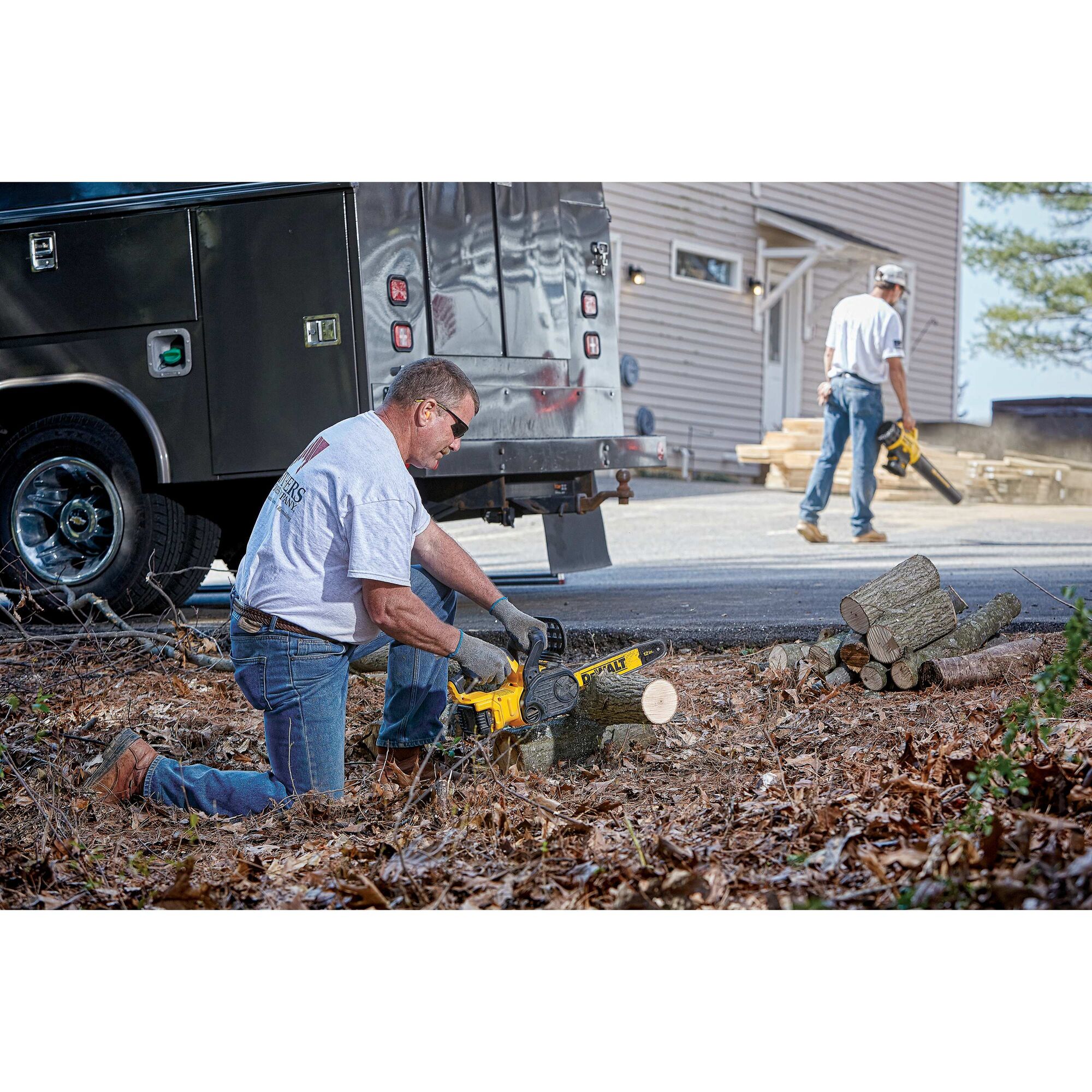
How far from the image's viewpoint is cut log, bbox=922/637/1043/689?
482 cm

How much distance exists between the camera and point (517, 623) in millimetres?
4211

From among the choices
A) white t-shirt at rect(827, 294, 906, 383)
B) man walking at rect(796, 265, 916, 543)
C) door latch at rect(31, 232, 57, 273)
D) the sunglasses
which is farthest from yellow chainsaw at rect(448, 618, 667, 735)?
white t-shirt at rect(827, 294, 906, 383)

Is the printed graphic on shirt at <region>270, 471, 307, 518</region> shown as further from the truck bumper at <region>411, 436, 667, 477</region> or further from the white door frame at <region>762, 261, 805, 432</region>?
the white door frame at <region>762, 261, 805, 432</region>

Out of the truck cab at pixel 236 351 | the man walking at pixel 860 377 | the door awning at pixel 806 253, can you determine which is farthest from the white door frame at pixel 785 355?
the truck cab at pixel 236 351

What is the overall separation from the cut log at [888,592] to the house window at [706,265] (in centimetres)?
1341

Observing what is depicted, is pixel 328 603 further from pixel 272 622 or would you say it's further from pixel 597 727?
pixel 597 727

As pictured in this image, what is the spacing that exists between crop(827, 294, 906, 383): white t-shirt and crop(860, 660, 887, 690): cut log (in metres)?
5.09

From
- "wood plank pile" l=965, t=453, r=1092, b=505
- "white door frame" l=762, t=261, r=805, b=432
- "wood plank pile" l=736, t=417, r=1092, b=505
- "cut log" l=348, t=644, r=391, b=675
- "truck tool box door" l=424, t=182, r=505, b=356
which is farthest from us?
"white door frame" l=762, t=261, r=805, b=432

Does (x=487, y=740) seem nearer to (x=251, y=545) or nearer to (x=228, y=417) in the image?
(x=251, y=545)

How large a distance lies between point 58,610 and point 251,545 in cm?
292

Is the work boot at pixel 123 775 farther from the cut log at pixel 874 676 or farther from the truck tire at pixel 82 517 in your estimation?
the cut log at pixel 874 676

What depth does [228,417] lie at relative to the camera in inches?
244

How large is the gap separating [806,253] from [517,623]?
52.2ft

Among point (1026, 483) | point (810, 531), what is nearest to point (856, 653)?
point (810, 531)
